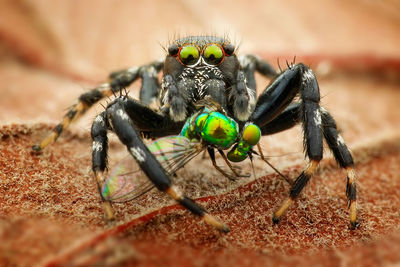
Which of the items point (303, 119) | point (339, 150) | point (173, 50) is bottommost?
point (339, 150)

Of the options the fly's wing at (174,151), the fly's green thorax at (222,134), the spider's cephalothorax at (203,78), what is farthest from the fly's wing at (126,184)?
the spider's cephalothorax at (203,78)

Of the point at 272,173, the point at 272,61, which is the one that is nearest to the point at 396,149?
the point at 272,173

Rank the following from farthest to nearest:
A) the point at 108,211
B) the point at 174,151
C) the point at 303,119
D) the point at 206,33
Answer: the point at 206,33 < the point at 303,119 < the point at 174,151 < the point at 108,211

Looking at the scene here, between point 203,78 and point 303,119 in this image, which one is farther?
point 203,78

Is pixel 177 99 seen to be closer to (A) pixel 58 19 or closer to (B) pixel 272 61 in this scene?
(B) pixel 272 61

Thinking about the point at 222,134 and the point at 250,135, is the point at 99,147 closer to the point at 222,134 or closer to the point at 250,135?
the point at 222,134

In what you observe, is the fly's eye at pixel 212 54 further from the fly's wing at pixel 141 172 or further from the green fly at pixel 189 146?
the fly's wing at pixel 141 172

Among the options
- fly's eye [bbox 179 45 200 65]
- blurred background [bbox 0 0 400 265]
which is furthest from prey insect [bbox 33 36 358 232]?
blurred background [bbox 0 0 400 265]

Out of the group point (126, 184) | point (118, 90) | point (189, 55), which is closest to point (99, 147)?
point (126, 184)
